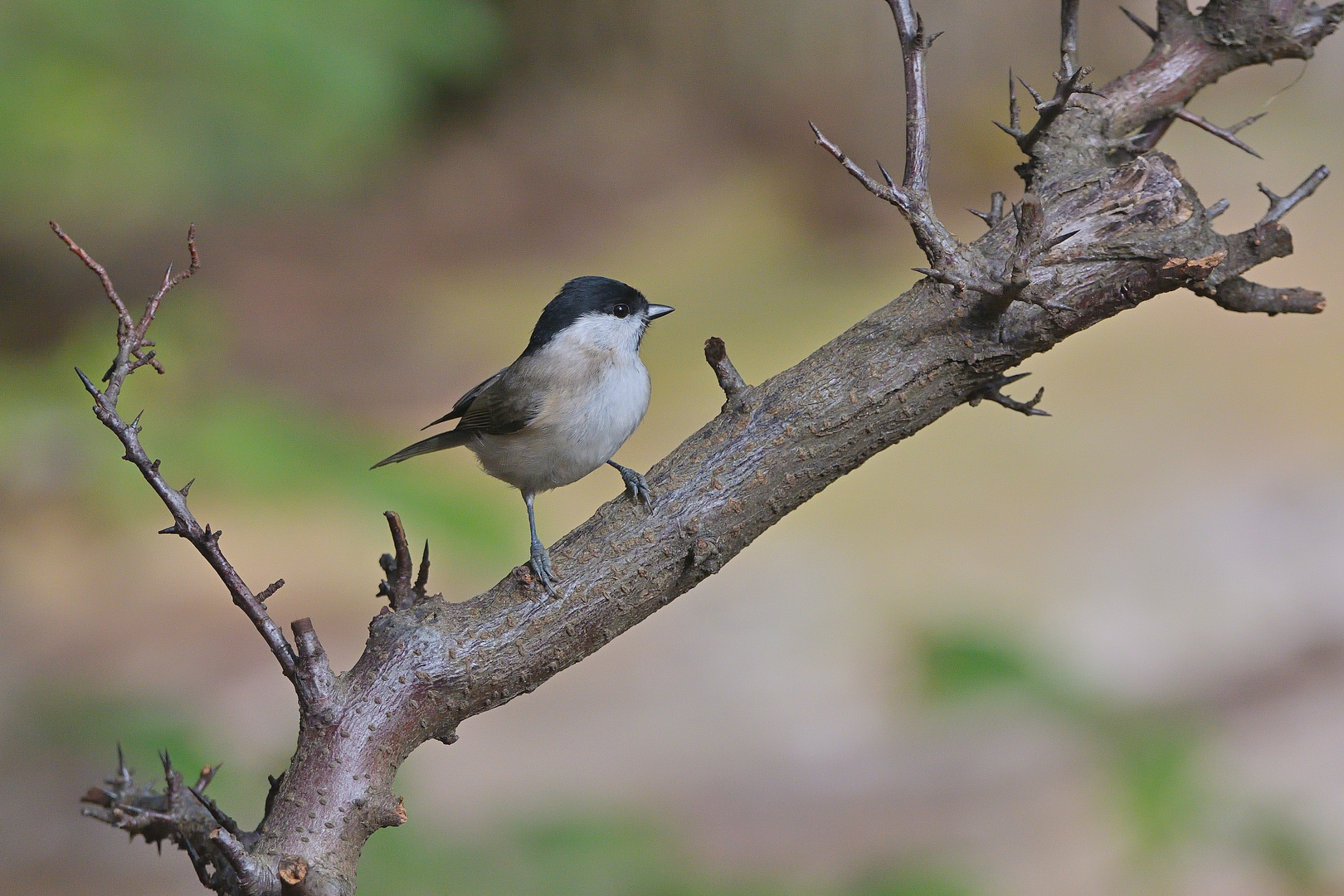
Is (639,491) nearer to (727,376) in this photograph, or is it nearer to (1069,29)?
(727,376)

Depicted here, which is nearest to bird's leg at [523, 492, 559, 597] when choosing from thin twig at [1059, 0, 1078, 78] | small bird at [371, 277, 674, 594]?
small bird at [371, 277, 674, 594]

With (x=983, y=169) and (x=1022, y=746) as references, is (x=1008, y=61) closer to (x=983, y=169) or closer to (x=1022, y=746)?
(x=983, y=169)

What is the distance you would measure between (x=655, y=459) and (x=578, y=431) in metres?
5.30

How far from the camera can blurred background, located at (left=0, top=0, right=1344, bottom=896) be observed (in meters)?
4.32

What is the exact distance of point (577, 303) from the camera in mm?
2844

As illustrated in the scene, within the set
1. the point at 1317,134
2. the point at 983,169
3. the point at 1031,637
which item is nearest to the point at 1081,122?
the point at 1031,637

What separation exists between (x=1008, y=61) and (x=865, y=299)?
97.8 inches

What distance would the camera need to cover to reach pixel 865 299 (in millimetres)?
9625

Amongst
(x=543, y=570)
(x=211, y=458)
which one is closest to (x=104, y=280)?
(x=543, y=570)

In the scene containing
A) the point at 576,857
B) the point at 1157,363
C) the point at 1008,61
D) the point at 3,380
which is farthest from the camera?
the point at 1008,61

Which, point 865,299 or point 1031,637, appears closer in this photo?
point 1031,637

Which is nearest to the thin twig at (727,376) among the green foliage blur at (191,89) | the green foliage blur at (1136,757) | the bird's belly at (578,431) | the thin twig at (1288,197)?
the bird's belly at (578,431)

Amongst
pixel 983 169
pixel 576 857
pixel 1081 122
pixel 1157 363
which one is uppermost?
pixel 983 169

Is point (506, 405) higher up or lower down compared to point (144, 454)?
higher up
